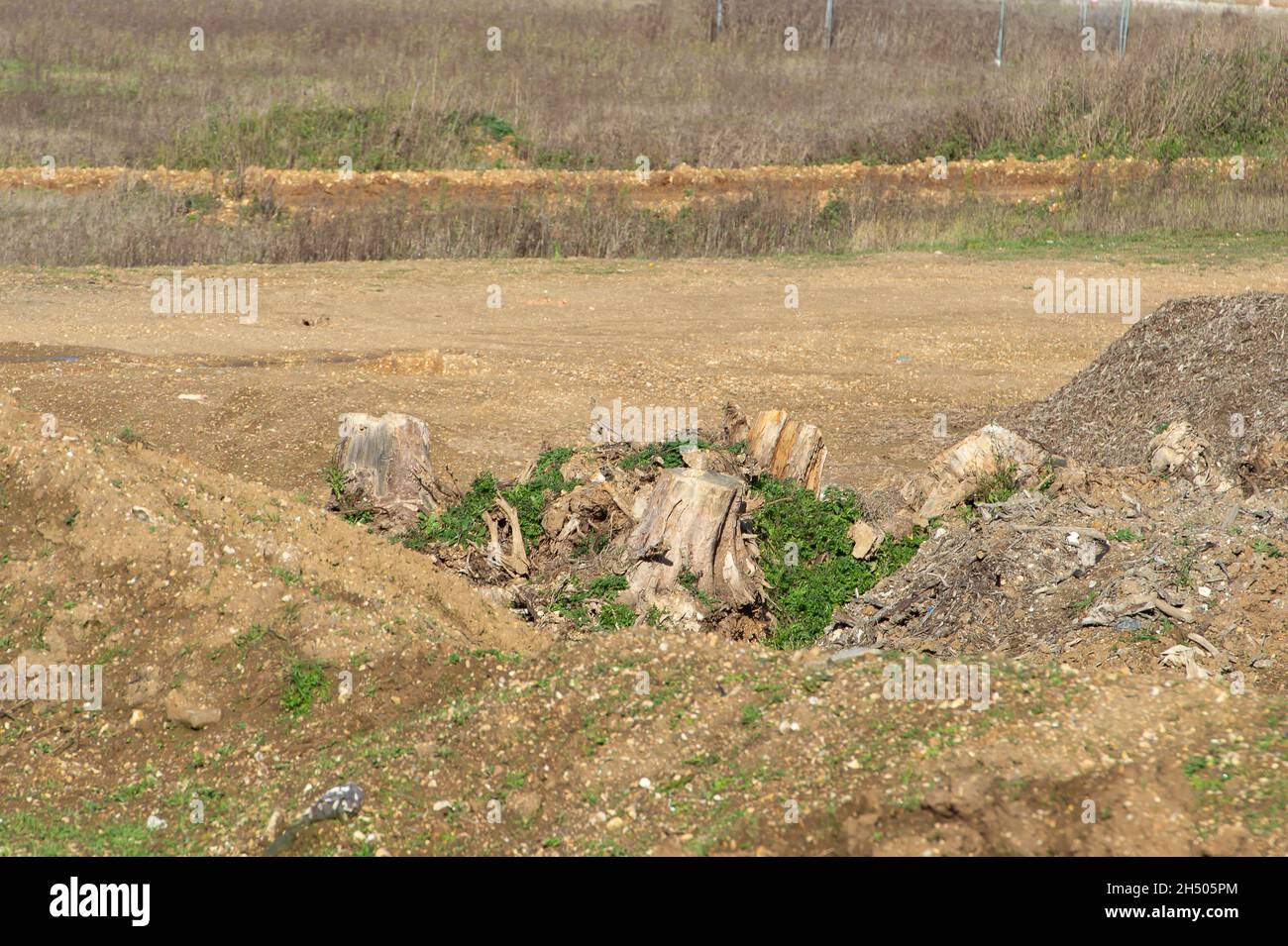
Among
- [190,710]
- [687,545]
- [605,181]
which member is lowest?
[190,710]

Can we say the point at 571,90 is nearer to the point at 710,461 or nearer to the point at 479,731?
the point at 710,461

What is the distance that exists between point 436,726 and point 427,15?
28253 mm

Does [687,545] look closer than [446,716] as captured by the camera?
No

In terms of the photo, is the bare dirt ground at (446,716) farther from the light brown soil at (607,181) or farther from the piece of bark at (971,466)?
the light brown soil at (607,181)

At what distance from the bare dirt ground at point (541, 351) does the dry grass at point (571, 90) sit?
7.38 meters

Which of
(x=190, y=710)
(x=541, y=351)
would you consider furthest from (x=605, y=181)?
(x=190, y=710)

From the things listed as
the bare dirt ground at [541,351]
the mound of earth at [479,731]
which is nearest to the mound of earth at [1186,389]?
the bare dirt ground at [541,351]

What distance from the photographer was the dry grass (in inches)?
936

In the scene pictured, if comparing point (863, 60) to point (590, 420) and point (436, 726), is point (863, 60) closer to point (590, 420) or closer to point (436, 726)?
point (590, 420)

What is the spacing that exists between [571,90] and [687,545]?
69.2 ft

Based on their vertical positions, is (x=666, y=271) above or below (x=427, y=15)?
below

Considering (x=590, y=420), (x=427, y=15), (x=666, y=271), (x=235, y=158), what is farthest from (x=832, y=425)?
(x=427, y=15)

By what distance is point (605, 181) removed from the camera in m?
22.8

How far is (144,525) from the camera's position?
21.8ft
